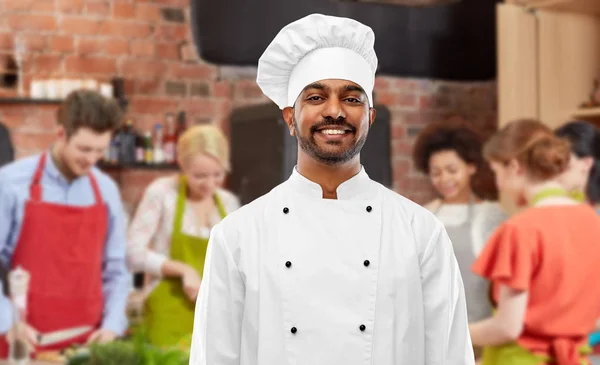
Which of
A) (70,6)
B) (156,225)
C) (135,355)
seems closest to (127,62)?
(70,6)

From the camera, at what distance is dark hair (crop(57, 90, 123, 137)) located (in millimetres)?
2168

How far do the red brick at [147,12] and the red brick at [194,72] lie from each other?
198mm

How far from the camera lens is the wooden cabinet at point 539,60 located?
294 centimetres

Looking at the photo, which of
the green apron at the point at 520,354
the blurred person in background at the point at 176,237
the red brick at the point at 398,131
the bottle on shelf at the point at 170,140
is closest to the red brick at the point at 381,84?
the red brick at the point at 398,131

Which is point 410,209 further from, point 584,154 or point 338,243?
point 584,154

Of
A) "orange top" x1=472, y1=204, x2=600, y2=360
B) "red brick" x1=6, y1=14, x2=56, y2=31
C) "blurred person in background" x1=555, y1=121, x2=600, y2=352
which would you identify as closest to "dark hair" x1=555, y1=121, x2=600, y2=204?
"blurred person in background" x1=555, y1=121, x2=600, y2=352

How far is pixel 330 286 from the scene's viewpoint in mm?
774

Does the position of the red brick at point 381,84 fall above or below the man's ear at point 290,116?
above

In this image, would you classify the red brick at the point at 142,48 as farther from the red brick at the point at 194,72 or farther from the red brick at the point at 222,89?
the red brick at the point at 222,89

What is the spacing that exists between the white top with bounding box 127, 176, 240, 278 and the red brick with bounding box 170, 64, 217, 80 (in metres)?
0.70

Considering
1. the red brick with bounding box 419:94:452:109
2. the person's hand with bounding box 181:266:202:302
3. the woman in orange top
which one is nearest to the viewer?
the woman in orange top

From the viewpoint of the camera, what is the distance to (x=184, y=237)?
97.3 inches

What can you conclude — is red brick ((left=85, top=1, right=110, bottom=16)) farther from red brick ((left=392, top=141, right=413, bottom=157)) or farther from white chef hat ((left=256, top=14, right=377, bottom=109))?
white chef hat ((left=256, top=14, right=377, bottom=109))

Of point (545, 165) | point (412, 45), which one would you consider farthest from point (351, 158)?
point (412, 45)
